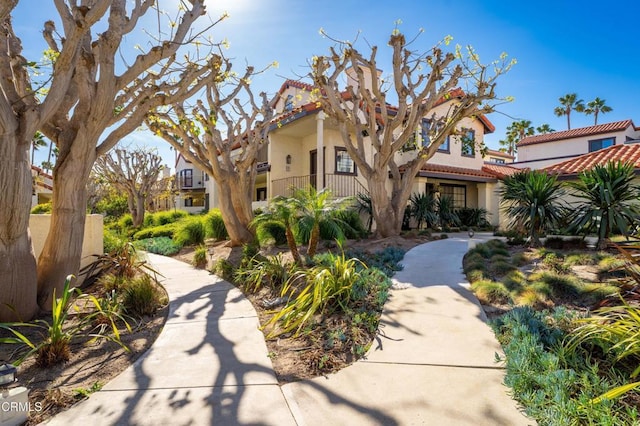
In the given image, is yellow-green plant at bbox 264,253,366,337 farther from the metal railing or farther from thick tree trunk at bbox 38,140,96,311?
the metal railing

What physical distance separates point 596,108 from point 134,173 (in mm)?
45579

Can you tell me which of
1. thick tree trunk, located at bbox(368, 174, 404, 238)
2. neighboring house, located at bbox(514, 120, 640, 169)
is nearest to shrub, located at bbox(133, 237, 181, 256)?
thick tree trunk, located at bbox(368, 174, 404, 238)

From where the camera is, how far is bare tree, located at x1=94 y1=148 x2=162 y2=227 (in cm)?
2214

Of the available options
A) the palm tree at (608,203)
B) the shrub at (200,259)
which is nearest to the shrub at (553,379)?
the palm tree at (608,203)

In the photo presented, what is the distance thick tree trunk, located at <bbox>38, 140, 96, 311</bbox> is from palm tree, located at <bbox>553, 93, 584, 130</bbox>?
46.1 metres

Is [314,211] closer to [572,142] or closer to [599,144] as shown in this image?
[572,142]

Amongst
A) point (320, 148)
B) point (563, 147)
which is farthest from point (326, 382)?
point (563, 147)

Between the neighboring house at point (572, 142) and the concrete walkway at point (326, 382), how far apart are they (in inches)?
1043

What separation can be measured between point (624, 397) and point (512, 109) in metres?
10.5

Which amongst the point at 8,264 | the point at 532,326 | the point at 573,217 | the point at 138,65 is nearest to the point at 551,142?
the point at 573,217

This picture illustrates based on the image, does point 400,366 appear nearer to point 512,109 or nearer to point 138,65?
point 138,65

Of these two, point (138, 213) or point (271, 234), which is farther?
point (138, 213)

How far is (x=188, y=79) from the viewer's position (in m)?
6.90

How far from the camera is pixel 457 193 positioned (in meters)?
19.3
